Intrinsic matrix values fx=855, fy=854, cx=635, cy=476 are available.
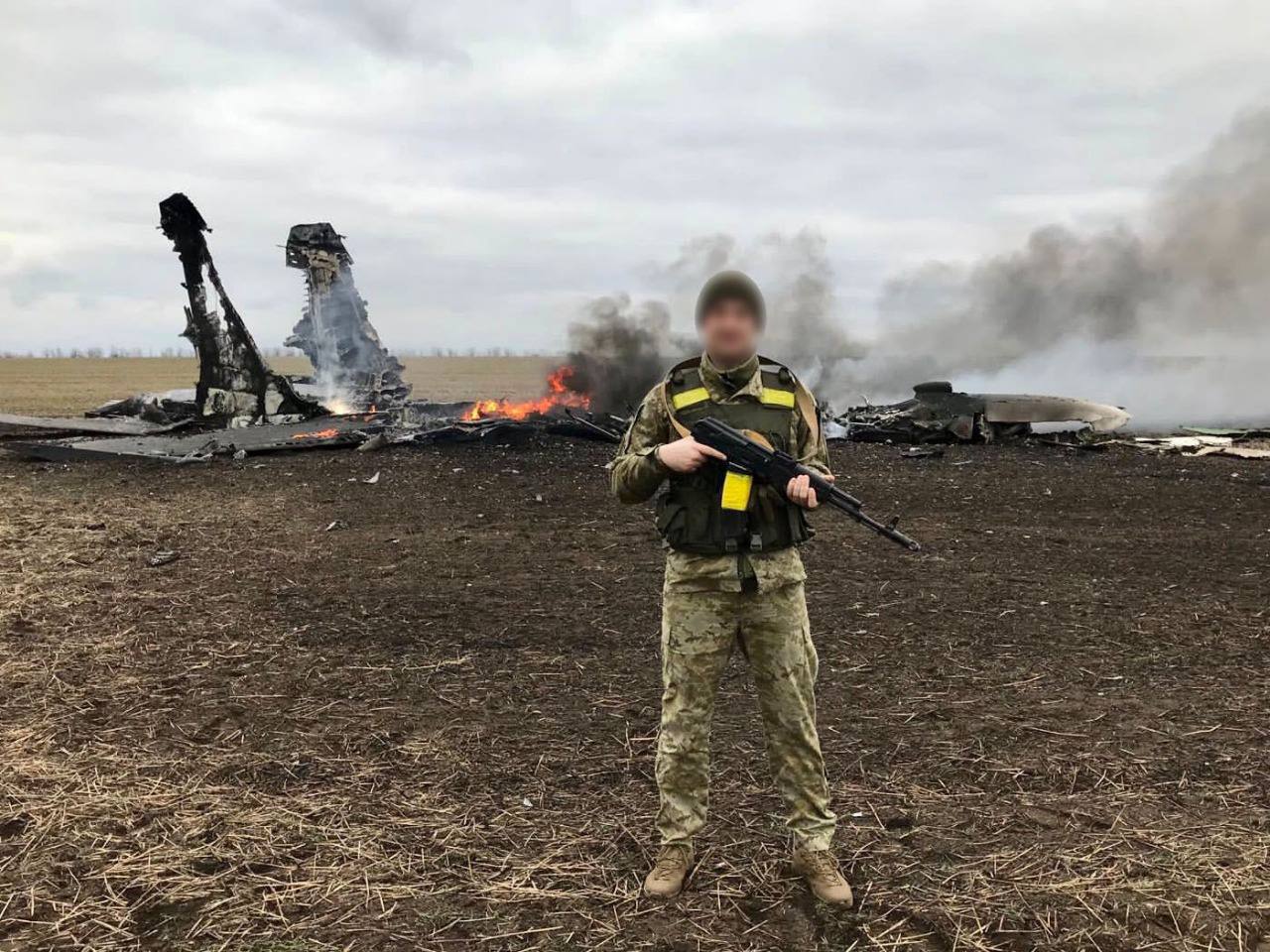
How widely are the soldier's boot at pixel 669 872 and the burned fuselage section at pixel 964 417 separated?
19.0 metres

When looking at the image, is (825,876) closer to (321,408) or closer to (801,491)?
(801,491)

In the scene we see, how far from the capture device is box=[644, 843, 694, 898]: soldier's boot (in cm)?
333

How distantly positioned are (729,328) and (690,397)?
33cm

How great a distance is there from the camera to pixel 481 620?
22.8 feet

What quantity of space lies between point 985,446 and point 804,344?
14371 millimetres

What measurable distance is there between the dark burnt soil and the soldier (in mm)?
310

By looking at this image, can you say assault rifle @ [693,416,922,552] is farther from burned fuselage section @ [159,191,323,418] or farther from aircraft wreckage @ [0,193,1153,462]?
burned fuselage section @ [159,191,323,418]

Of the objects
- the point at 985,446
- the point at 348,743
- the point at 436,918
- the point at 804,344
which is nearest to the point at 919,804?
the point at 436,918

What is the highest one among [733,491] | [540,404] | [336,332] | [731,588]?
[336,332]

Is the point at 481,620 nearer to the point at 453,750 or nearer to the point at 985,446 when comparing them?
the point at 453,750

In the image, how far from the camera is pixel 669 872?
11.0 ft

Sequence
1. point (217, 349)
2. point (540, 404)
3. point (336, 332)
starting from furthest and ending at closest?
point (336, 332), point (540, 404), point (217, 349)

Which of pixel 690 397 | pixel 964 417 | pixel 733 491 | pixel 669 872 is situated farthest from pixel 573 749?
pixel 964 417

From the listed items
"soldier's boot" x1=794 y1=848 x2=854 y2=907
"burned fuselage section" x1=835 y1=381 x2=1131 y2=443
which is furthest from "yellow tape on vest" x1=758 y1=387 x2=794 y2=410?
"burned fuselage section" x1=835 y1=381 x2=1131 y2=443
